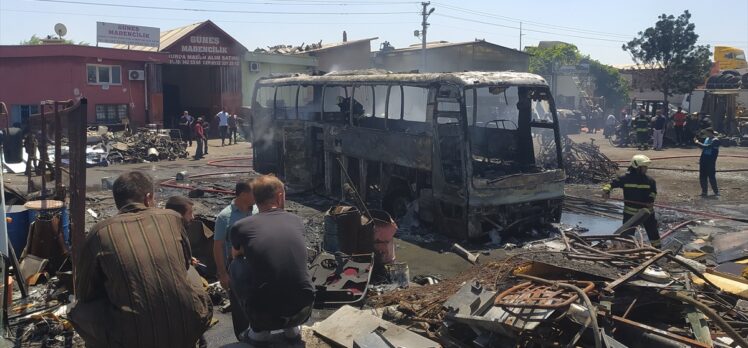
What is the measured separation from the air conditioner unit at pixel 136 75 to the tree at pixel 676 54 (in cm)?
2473

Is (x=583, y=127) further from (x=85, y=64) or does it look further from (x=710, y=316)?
(x=710, y=316)

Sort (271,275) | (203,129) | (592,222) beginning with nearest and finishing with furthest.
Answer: (271,275) < (592,222) < (203,129)

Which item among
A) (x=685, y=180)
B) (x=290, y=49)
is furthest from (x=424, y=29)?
(x=685, y=180)

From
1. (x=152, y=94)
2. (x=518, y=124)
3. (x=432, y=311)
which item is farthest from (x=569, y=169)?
(x=152, y=94)

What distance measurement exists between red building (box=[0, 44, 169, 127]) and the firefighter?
2293cm

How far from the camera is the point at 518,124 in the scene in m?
10.6

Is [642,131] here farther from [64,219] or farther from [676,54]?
[64,219]

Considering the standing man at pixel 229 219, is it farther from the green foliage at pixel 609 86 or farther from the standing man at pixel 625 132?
the green foliage at pixel 609 86

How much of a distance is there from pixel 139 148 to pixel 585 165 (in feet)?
48.0

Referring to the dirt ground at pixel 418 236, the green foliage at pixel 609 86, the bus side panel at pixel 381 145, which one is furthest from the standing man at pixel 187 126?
the green foliage at pixel 609 86

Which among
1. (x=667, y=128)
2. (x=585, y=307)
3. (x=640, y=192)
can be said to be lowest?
(x=585, y=307)

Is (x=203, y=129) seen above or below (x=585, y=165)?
above

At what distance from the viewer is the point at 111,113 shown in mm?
26766

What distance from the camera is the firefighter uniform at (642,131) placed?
82.7ft
